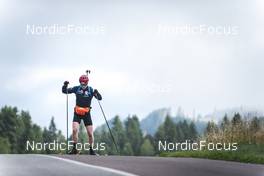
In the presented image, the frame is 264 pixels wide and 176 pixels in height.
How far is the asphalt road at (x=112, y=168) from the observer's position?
7.49 meters

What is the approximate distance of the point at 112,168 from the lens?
7832 mm

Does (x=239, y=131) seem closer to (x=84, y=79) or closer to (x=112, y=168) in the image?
(x=84, y=79)

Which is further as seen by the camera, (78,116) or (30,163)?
(78,116)

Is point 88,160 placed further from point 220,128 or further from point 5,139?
point 5,139

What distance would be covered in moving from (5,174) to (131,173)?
3.83ft

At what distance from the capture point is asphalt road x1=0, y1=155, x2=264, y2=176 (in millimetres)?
7488

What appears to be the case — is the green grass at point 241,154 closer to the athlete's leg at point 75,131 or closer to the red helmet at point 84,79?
the athlete's leg at point 75,131

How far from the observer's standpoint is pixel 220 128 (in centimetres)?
1259

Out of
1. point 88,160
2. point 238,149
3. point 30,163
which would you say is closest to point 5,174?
point 30,163

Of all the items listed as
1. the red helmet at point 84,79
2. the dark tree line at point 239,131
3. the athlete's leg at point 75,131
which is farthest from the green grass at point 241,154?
the red helmet at point 84,79

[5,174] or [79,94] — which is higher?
[79,94]

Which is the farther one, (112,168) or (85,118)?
(85,118)

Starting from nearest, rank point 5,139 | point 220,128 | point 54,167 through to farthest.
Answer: point 54,167
point 220,128
point 5,139

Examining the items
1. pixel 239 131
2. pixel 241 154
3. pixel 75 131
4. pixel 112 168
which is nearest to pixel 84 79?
pixel 75 131
